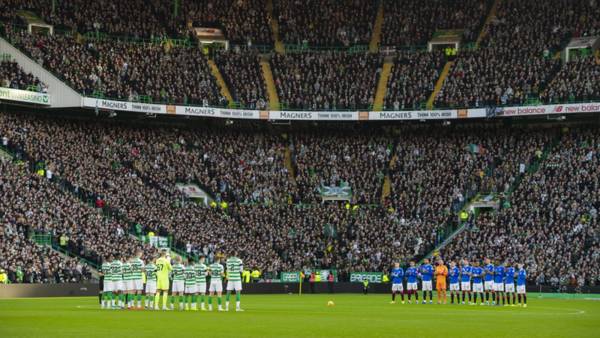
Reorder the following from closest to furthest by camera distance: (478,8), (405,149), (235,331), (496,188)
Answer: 1. (235,331)
2. (496,188)
3. (405,149)
4. (478,8)

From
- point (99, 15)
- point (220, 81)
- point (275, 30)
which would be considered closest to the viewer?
point (99, 15)

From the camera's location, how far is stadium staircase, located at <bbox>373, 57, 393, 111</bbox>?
84.5 m

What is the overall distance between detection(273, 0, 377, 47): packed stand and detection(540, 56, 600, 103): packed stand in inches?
722

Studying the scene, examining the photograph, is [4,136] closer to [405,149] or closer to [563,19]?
[405,149]

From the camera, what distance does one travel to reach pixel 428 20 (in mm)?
89500

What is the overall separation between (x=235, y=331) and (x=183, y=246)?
142ft

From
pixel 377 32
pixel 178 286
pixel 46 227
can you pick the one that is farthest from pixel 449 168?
pixel 178 286

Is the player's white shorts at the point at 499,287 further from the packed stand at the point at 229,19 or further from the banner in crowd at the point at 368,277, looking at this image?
the packed stand at the point at 229,19

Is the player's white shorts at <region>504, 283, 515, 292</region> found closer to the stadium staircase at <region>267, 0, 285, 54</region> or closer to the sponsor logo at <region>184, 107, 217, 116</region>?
the sponsor logo at <region>184, 107, 217, 116</region>

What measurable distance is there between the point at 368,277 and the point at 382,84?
20803 mm

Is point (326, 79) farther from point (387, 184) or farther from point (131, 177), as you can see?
point (131, 177)

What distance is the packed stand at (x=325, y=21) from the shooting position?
294ft

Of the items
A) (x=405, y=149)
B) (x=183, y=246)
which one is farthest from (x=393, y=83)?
(x=183, y=246)

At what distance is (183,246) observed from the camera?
71625mm
